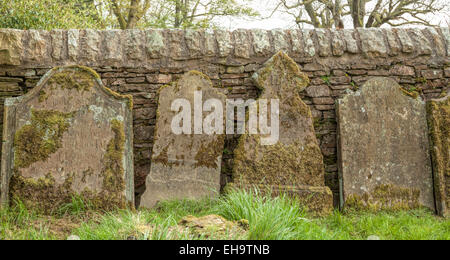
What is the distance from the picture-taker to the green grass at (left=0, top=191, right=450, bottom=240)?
8.18 feet

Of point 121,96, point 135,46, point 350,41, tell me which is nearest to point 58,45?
point 135,46

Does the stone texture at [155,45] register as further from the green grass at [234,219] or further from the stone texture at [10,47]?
the green grass at [234,219]

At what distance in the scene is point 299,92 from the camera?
4.23 meters

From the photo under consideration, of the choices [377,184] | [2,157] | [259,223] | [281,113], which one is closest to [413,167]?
[377,184]

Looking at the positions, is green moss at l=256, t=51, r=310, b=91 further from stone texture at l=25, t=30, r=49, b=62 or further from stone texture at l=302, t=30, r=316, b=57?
stone texture at l=25, t=30, r=49, b=62

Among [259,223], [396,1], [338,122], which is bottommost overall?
[259,223]

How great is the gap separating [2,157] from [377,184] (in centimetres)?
361

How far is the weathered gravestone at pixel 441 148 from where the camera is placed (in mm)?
3865

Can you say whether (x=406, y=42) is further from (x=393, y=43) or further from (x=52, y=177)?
(x=52, y=177)

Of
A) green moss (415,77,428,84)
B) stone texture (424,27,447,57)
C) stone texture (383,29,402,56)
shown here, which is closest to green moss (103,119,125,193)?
stone texture (383,29,402,56)

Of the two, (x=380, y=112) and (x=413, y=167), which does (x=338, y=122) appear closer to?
(x=380, y=112)

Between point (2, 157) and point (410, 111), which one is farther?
point (410, 111)

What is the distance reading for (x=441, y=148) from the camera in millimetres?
3971
